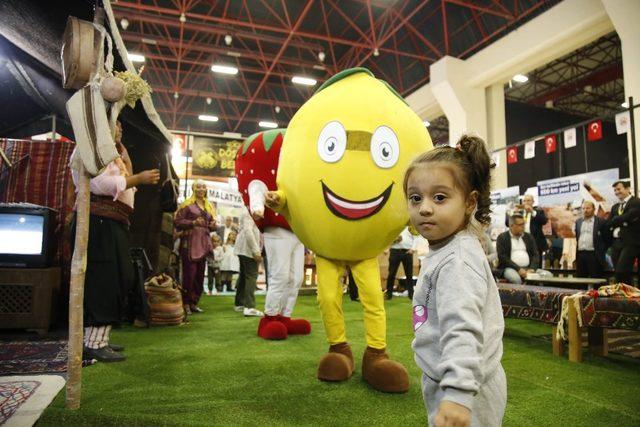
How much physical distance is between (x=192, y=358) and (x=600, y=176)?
863 centimetres

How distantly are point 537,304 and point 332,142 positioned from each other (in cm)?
234

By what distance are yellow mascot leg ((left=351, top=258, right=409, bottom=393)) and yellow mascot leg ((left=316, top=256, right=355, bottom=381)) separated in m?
0.11

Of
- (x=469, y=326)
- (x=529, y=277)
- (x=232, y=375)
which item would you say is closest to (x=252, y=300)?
(x=232, y=375)

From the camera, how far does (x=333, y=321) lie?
2.46 meters

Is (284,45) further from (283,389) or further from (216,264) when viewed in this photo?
(283,389)

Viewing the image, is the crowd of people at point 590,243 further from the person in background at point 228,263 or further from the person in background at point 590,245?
the person in background at point 228,263

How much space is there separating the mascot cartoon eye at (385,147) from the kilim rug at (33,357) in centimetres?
217

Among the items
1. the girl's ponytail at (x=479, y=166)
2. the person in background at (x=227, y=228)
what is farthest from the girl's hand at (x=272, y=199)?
the person in background at (x=227, y=228)

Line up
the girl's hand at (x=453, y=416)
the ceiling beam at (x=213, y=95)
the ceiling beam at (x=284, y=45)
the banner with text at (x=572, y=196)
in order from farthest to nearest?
the ceiling beam at (x=213, y=95)
the ceiling beam at (x=284, y=45)
the banner with text at (x=572, y=196)
the girl's hand at (x=453, y=416)

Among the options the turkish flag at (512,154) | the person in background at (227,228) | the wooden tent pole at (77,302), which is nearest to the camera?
the wooden tent pole at (77,302)

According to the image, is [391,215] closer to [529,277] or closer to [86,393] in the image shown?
[86,393]

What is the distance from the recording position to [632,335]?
4141mm

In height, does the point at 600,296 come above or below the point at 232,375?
above

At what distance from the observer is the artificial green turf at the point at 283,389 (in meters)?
1.92
